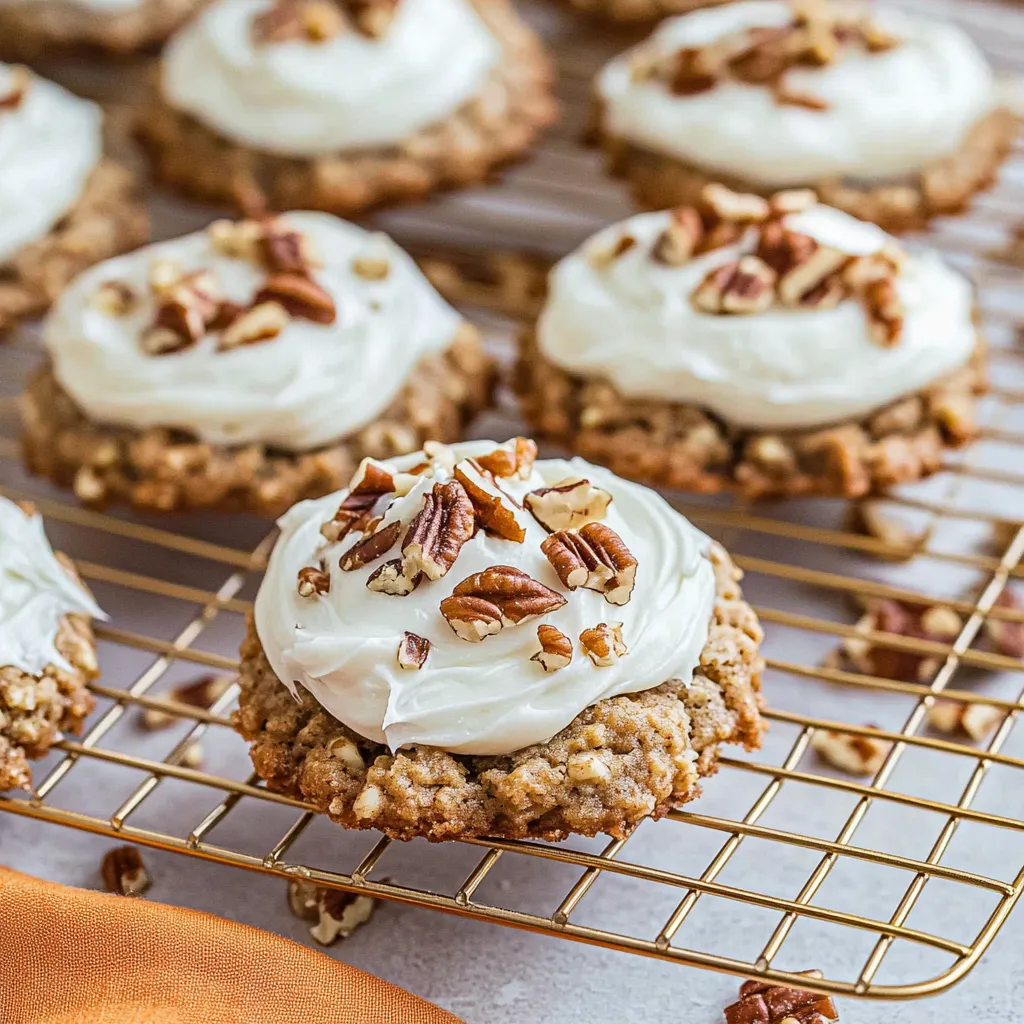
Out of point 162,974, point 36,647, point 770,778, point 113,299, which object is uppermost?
point 113,299

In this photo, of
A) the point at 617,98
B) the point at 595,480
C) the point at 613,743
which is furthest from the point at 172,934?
the point at 617,98

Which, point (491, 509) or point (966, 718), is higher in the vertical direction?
point (491, 509)

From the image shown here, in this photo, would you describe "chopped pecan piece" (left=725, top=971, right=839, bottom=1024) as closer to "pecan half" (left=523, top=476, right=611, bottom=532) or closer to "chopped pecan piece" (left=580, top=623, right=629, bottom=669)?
"chopped pecan piece" (left=580, top=623, right=629, bottom=669)

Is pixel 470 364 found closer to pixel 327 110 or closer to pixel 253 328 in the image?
pixel 253 328

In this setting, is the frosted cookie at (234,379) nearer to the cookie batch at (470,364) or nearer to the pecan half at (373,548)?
the cookie batch at (470,364)

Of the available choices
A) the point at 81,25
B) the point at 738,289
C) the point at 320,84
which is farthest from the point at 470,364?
the point at 81,25

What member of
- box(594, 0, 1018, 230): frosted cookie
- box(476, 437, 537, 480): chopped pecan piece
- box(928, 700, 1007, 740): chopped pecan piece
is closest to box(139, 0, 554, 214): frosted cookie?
box(594, 0, 1018, 230): frosted cookie

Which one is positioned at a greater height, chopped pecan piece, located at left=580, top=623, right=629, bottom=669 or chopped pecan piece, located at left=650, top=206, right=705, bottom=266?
chopped pecan piece, located at left=650, top=206, right=705, bottom=266
